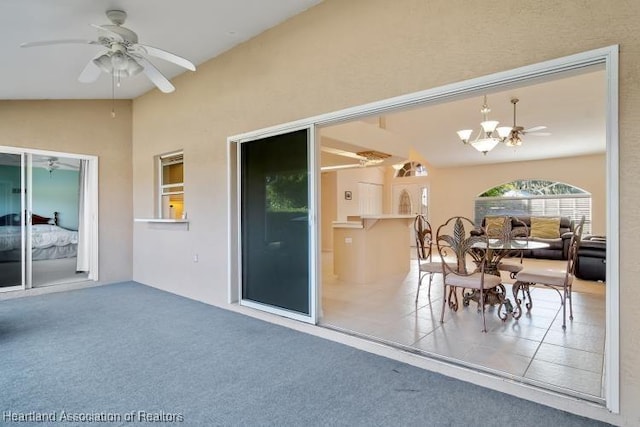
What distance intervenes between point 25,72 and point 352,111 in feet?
12.6

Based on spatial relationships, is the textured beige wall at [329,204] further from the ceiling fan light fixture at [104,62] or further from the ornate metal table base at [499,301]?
the ceiling fan light fixture at [104,62]

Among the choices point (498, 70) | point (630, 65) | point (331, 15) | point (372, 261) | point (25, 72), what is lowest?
point (372, 261)

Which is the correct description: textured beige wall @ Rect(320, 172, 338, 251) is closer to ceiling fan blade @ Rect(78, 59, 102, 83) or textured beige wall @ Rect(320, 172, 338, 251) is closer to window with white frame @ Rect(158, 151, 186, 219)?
window with white frame @ Rect(158, 151, 186, 219)

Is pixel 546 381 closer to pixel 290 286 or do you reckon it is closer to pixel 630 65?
pixel 630 65

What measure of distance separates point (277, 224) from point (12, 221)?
416 centimetres

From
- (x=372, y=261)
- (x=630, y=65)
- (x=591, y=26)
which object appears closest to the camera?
(x=630, y=65)

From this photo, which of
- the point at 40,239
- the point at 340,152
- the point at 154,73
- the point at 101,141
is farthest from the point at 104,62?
the point at 40,239

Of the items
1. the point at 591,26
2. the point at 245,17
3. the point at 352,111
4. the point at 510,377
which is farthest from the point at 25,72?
the point at 510,377

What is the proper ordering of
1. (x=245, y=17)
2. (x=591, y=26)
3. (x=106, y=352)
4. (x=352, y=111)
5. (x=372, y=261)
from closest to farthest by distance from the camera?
(x=591, y=26) → (x=106, y=352) → (x=352, y=111) → (x=245, y=17) → (x=372, y=261)

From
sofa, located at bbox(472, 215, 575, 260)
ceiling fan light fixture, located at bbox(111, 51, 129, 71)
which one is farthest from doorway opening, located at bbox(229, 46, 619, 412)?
ceiling fan light fixture, located at bbox(111, 51, 129, 71)

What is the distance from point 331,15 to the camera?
11.2ft

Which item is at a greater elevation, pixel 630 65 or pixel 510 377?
pixel 630 65

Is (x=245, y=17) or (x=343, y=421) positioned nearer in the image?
(x=343, y=421)

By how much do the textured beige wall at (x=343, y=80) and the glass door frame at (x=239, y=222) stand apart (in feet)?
0.46
